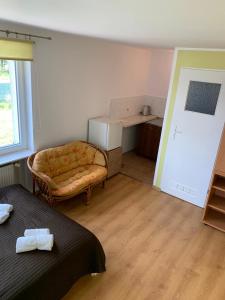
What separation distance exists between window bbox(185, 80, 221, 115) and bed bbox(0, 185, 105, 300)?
226cm

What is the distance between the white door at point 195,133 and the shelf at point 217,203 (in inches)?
9.4

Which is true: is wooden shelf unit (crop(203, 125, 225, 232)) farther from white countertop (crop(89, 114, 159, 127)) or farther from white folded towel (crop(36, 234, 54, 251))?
white folded towel (crop(36, 234, 54, 251))

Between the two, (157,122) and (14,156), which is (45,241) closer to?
(14,156)

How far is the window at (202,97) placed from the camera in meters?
3.03

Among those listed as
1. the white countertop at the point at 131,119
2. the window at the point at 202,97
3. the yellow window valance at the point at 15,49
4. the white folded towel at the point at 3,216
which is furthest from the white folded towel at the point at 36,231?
the window at the point at 202,97

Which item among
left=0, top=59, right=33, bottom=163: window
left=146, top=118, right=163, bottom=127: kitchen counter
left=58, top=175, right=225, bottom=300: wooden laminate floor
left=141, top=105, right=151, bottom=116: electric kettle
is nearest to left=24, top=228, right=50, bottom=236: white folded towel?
left=58, top=175, right=225, bottom=300: wooden laminate floor

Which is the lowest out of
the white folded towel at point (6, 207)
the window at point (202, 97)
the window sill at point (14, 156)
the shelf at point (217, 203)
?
the shelf at point (217, 203)

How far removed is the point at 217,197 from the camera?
10.5 ft

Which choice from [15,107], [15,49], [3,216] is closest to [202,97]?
[15,49]

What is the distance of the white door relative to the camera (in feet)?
9.96

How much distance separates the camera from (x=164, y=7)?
1.06m

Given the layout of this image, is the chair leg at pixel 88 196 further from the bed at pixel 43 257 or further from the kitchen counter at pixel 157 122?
the kitchen counter at pixel 157 122

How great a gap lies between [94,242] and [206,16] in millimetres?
1962

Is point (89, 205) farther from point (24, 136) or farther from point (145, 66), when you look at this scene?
point (145, 66)
